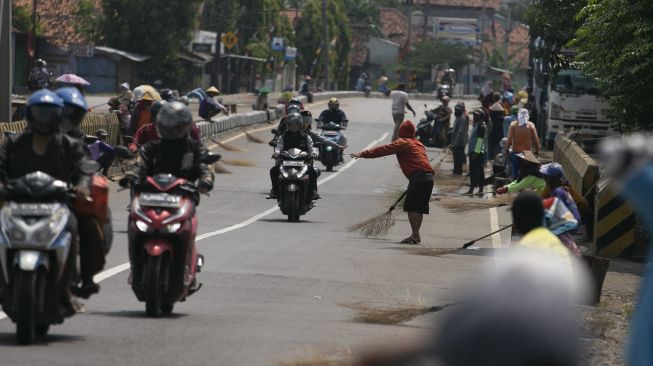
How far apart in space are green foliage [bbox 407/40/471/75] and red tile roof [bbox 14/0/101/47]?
4195 centimetres

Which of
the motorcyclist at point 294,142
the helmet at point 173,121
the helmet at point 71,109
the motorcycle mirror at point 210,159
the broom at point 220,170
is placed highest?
the helmet at point 71,109

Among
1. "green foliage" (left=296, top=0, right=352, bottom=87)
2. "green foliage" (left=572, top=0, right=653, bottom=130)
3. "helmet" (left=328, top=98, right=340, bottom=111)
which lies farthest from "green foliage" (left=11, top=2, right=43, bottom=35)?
"green foliage" (left=572, top=0, right=653, bottom=130)

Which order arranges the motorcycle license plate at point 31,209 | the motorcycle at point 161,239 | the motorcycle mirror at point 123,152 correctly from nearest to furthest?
the motorcycle license plate at point 31,209
the motorcycle at point 161,239
the motorcycle mirror at point 123,152

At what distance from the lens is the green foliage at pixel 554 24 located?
98.9 ft

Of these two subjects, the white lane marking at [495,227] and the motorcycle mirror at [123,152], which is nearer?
the motorcycle mirror at [123,152]

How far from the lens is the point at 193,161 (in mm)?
11711

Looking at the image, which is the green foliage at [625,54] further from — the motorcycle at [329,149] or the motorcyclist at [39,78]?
the motorcycle at [329,149]

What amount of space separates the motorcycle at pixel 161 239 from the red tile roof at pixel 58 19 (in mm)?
60225

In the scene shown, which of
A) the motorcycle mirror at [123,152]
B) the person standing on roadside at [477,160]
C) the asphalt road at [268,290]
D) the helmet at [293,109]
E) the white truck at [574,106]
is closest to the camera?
the asphalt road at [268,290]

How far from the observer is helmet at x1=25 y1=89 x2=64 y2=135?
33.6 ft

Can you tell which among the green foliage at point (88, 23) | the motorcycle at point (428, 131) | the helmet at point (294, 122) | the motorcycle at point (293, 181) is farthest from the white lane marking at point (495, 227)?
the green foliage at point (88, 23)

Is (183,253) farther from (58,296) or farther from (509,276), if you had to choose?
(509,276)

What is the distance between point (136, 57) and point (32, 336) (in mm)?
61536

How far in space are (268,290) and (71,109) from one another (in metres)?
3.65
